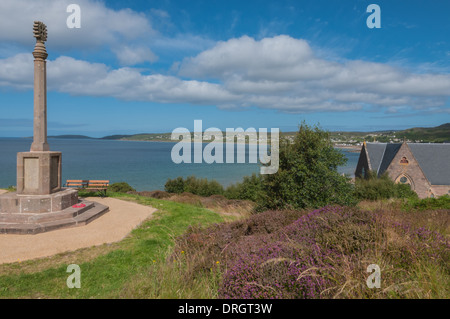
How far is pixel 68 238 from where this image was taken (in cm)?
791

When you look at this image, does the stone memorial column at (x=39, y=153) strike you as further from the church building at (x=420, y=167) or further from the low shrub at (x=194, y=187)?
the church building at (x=420, y=167)

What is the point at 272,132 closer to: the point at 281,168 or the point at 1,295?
the point at 281,168

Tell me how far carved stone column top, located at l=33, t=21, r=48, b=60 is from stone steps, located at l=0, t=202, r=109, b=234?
6.00m

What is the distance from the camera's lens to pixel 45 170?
32.8ft

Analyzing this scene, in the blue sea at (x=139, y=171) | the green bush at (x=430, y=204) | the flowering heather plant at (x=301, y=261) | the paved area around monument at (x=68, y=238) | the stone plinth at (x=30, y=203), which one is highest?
the flowering heather plant at (x=301, y=261)

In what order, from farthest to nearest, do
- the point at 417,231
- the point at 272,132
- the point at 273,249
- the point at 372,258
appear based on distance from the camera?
the point at 272,132, the point at 417,231, the point at 273,249, the point at 372,258

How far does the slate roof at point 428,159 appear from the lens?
35.0 m

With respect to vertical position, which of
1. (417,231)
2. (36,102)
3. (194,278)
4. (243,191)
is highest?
(36,102)

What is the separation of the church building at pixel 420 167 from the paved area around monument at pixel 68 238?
34948mm

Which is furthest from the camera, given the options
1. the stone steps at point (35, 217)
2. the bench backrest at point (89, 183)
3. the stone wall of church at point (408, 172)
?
the stone wall of church at point (408, 172)

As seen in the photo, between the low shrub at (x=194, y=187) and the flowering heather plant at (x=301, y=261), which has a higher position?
the flowering heather plant at (x=301, y=261)

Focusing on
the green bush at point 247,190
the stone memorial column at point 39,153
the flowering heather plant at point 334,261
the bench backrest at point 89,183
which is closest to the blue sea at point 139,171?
the green bush at point 247,190
